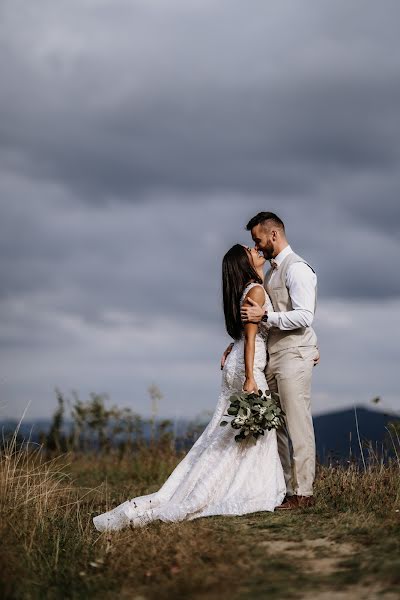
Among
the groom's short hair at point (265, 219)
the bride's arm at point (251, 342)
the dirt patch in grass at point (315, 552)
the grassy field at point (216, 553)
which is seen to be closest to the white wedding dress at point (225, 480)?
the bride's arm at point (251, 342)

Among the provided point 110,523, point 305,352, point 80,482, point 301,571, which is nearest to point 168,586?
point 301,571

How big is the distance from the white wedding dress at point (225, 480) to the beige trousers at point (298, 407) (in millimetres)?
210

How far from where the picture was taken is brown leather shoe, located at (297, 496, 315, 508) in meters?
7.71

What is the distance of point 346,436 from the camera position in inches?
397

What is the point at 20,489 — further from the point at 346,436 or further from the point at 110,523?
the point at 346,436

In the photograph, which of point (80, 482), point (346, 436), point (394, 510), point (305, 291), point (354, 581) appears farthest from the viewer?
point (80, 482)

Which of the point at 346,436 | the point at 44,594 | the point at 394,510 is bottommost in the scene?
the point at 44,594

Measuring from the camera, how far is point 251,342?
303 inches

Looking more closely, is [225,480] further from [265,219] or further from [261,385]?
[265,219]

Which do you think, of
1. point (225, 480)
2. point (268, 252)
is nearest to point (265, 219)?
point (268, 252)

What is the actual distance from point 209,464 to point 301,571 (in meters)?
2.50

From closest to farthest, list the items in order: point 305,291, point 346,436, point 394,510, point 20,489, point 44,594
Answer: point 44,594
point 394,510
point 305,291
point 20,489
point 346,436

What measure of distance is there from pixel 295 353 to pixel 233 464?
1.22m

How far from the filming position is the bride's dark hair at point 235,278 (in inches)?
309
